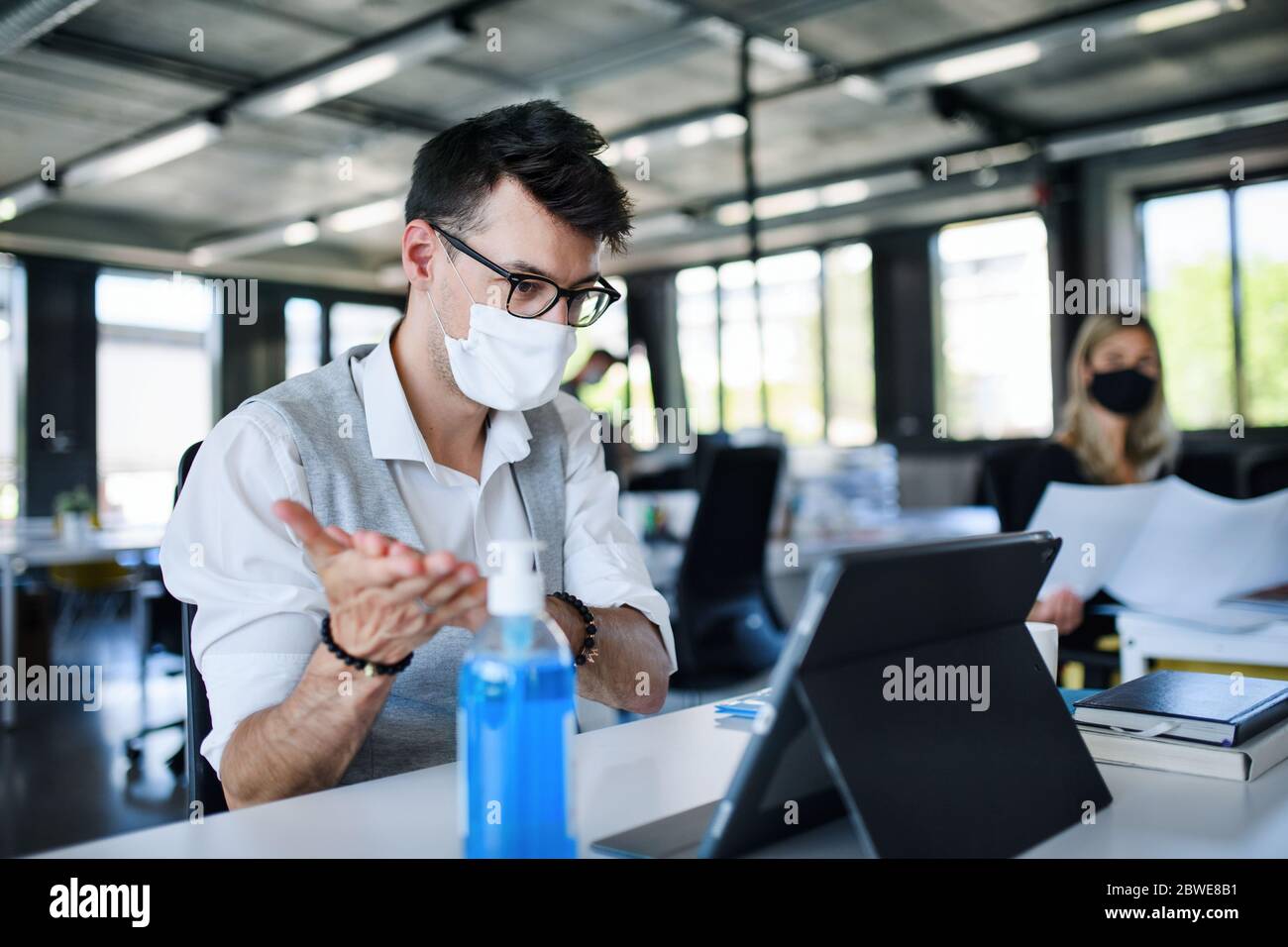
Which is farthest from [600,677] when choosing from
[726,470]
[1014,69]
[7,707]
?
[1014,69]

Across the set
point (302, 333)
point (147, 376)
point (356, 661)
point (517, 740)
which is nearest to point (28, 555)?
point (356, 661)

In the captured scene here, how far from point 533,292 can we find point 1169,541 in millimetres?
1492

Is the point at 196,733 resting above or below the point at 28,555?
below

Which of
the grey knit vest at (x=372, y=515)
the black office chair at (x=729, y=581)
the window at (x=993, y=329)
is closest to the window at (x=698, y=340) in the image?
the window at (x=993, y=329)

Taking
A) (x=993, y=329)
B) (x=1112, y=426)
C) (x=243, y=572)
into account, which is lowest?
(x=243, y=572)

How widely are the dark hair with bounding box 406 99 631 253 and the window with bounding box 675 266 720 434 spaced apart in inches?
417

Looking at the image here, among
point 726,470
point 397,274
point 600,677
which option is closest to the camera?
point 600,677

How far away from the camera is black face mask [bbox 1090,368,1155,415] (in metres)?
2.96

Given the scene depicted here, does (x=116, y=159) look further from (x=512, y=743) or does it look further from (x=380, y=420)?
(x=512, y=743)

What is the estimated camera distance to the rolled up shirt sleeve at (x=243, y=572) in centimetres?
116

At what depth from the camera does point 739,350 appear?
466 inches

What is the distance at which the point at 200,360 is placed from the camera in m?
12.0

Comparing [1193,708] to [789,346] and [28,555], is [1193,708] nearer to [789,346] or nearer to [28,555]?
[28,555]
